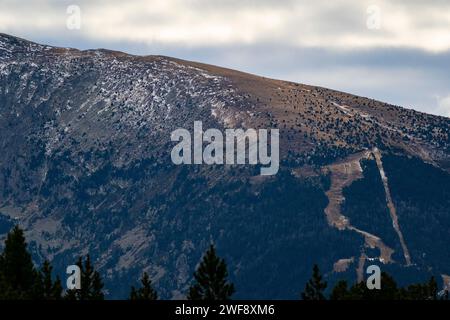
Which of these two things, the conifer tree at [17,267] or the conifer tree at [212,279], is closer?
the conifer tree at [17,267]

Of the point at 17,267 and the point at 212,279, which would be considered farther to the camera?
the point at 212,279

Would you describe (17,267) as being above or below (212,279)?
above

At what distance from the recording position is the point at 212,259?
7067 inches

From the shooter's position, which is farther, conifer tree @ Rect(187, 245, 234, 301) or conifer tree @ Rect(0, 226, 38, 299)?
conifer tree @ Rect(187, 245, 234, 301)
